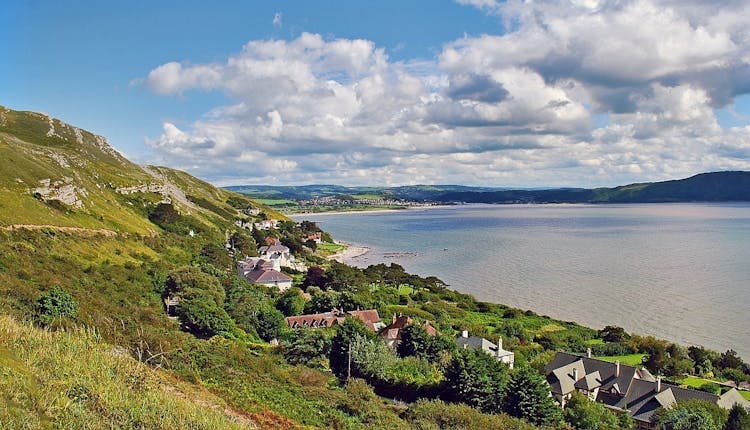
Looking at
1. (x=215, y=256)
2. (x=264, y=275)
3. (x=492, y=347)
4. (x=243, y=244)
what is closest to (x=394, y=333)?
(x=492, y=347)

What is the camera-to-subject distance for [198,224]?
7156 centimetres

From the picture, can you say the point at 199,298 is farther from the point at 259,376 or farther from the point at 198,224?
the point at 198,224

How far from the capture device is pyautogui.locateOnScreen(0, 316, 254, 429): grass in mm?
7941

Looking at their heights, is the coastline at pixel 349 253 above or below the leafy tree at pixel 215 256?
below

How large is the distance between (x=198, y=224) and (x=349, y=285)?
1068 inches

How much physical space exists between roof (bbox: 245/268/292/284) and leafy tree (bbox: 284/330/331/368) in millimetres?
Answer: 25925

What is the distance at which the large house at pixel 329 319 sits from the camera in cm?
Answer: 3869

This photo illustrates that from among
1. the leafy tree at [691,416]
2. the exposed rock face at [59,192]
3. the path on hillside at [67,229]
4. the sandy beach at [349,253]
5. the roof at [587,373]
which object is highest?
the exposed rock face at [59,192]

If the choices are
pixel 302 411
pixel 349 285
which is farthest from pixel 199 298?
pixel 349 285

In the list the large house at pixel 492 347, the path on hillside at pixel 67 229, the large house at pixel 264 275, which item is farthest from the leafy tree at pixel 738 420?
the path on hillside at pixel 67 229

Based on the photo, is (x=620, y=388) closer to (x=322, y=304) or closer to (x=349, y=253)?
(x=322, y=304)

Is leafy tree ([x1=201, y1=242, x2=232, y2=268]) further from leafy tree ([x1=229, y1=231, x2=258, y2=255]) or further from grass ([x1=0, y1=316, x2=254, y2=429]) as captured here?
grass ([x1=0, y1=316, x2=254, y2=429])

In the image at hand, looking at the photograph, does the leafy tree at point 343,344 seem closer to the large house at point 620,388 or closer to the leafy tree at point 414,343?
the leafy tree at point 414,343

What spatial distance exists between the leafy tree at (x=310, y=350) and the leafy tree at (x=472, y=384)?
6268 mm
